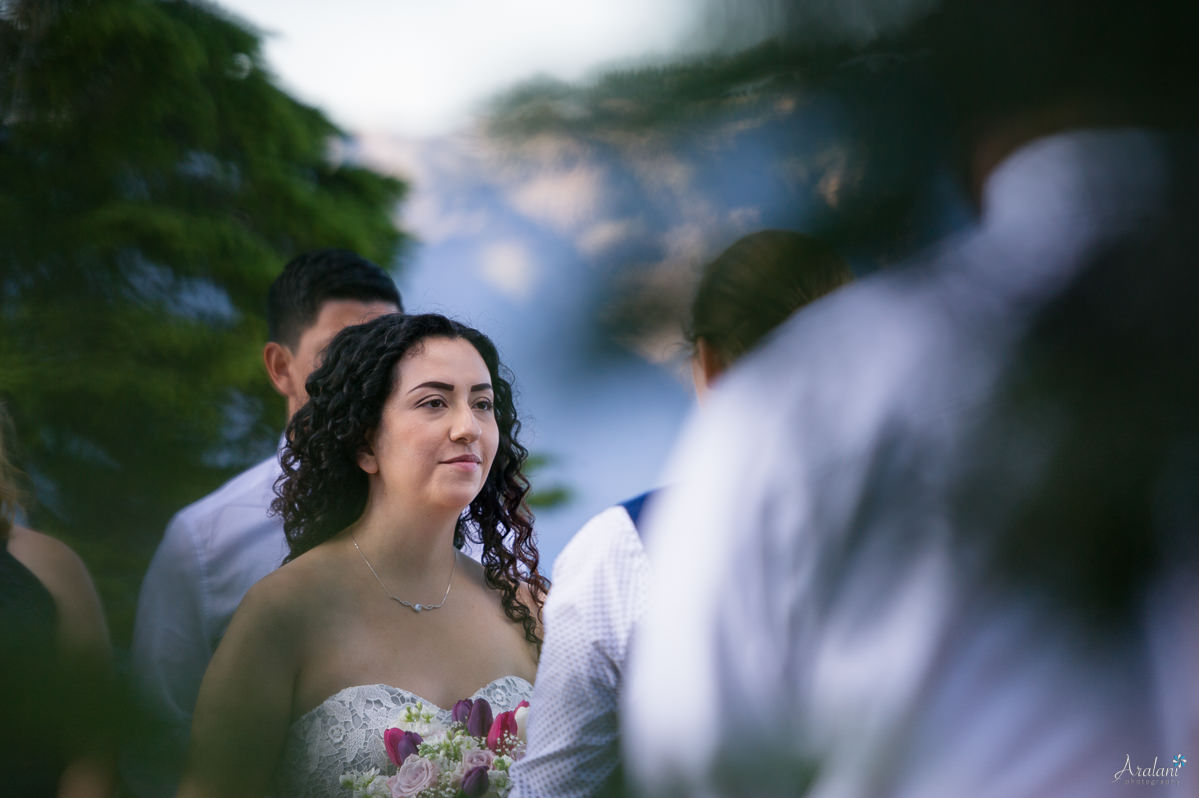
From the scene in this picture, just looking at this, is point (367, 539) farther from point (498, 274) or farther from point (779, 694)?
point (779, 694)

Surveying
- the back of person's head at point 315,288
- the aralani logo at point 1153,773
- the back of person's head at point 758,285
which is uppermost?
the back of person's head at point 315,288

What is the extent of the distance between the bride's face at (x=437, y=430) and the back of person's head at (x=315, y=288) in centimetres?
17

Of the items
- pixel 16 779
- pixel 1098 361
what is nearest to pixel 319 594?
pixel 16 779

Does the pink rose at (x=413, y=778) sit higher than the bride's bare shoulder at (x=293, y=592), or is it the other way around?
the bride's bare shoulder at (x=293, y=592)

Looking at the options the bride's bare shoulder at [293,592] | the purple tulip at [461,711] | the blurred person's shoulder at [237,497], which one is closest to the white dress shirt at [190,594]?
the blurred person's shoulder at [237,497]

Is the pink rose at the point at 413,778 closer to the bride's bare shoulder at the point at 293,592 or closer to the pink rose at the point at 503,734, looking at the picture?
the pink rose at the point at 503,734

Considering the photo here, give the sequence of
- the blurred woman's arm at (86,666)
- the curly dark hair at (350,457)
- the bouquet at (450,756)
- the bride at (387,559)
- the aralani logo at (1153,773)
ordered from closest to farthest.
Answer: the blurred woman's arm at (86,666)
the aralani logo at (1153,773)
the bouquet at (450,756)
the bride at (387,559)
the curly dark hair at (350,457)

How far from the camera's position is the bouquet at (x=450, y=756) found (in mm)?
1513

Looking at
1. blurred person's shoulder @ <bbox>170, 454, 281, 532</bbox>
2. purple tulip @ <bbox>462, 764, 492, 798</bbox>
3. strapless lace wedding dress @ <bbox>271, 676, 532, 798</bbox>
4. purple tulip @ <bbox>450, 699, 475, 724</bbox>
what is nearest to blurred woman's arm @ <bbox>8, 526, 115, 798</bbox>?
blurred person's shoulder @ <bbox>170, 454, 281, 532</bbox>

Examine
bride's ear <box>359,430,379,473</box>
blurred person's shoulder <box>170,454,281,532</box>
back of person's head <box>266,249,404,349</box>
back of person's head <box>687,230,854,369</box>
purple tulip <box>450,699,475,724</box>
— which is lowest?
back of person's head <box>687,230,854,369</box>

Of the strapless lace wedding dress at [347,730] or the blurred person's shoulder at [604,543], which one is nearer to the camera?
the blurred person's shoulder at [604,543]

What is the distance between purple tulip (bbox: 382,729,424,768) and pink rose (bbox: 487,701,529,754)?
0.14 metres

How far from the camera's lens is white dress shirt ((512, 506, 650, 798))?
104 centimetres

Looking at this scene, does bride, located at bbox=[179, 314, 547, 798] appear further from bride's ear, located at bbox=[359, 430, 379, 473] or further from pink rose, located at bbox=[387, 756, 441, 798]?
pink rose, located at bbox=[387, 756, 441, 798]
